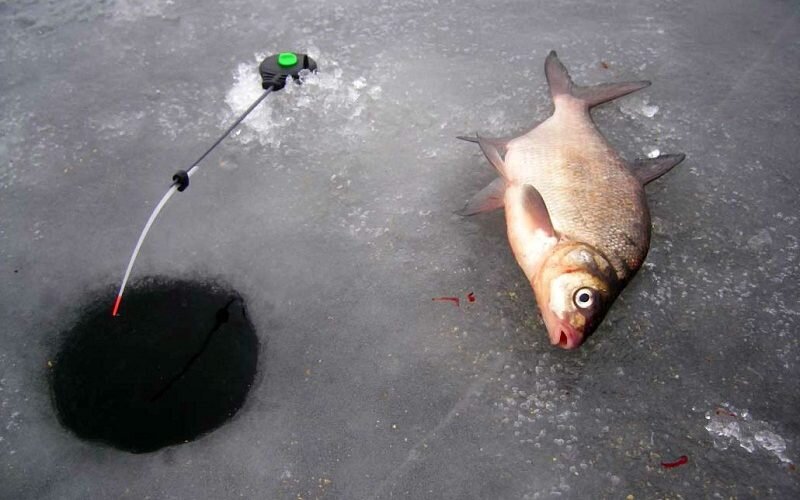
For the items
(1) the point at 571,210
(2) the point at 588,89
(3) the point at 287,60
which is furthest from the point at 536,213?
(3) the point at 287,60

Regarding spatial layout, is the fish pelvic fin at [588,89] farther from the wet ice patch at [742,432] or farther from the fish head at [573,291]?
the wet ice patch at [742,432]

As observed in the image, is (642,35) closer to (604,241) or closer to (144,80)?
(604,241)

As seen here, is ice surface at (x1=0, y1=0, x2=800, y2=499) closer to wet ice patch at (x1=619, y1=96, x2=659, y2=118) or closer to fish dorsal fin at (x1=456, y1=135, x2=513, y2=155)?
wet ice patch at (x1=619, y1=96, x2=659, y2=118)

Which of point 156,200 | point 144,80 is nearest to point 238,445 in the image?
point 156,200

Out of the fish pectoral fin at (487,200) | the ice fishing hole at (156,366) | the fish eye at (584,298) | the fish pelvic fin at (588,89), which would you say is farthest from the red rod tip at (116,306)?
the fish pelvic fin at (588,89)

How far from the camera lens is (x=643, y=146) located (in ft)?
10.8

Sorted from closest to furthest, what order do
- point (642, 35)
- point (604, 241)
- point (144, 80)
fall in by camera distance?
1. point (604, 241)
2. point (144, 80)
3. point (642, 35)

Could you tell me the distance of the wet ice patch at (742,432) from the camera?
90.7 inches

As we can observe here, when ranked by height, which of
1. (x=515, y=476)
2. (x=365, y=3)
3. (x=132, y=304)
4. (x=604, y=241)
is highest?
(x=365, y=3)

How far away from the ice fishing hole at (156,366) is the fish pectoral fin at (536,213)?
4.25 feet

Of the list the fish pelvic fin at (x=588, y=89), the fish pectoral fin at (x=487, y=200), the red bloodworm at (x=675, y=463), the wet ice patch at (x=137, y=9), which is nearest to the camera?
→ the red bloodworm at (x=675, y=463)

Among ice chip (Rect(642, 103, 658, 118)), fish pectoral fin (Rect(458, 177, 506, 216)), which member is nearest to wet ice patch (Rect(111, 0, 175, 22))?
fish pectoral fin (Rect(458, 177, 506, 216))

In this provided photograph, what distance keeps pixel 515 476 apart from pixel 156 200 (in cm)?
213

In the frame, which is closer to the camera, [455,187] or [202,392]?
[202,392]
